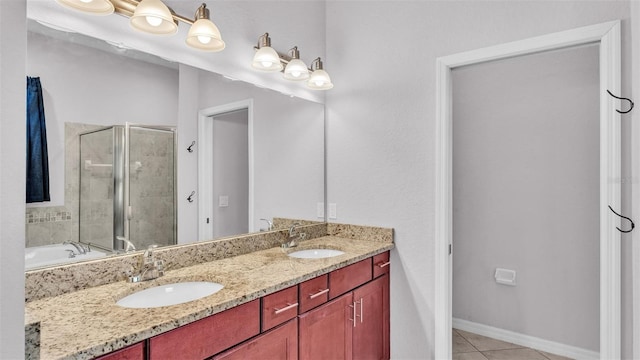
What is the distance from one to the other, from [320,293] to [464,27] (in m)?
1.79

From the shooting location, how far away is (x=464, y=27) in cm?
211

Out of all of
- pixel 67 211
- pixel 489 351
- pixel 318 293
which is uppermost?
pixel 67 211

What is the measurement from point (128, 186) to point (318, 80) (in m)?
1.37

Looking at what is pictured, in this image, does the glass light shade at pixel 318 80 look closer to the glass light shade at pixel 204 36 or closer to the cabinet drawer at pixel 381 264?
the glass light shade at pixel 204 36

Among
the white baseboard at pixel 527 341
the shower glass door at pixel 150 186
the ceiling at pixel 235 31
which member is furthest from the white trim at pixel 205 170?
the white baseboard at pixel 527 341

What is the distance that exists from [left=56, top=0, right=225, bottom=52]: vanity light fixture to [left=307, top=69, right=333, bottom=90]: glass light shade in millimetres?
752

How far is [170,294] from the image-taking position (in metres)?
1.43

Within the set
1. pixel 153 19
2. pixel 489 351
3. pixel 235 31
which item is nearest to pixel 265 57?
pixel 235 31

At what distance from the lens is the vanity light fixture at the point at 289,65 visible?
2.04 metres

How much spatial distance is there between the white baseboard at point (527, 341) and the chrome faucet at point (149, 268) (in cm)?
267

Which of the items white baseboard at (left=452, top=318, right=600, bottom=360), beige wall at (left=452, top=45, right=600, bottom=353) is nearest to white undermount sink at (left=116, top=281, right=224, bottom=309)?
beige wall at (left=452, top=45, right=600, bottom=353)
